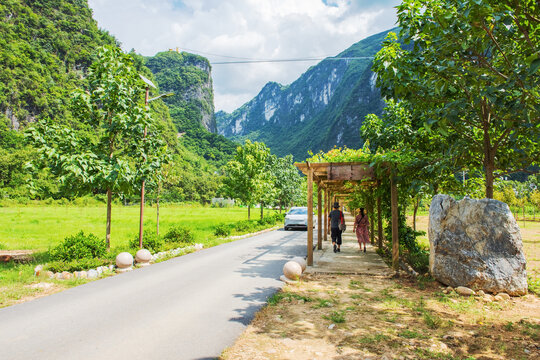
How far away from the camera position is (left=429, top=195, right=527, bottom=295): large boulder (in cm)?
634

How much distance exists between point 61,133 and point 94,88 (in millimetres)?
1910

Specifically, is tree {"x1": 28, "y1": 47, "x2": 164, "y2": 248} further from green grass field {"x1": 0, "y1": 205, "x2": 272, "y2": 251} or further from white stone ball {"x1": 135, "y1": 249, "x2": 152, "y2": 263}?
green grass field {"x1": 0, "y1": 205, "x2": 272, "y2": 251}

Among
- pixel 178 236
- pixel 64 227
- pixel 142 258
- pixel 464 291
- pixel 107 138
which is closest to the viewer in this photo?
pixel 464 291

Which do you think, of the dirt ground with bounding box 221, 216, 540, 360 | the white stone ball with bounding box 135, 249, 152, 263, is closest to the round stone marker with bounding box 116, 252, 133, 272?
the white stone ball with bounding box 135, 249, 152, 263

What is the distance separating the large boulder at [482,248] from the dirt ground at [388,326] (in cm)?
40

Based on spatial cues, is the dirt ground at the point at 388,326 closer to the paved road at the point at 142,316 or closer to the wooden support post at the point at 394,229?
the paved road at the point at 142,316

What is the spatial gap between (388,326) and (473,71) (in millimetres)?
3825

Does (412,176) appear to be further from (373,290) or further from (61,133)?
(61,133)

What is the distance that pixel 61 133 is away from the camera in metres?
8.91

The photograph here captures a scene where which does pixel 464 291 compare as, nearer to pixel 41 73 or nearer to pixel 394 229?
pixel 394 229

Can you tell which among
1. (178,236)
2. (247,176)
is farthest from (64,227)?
(178,236)

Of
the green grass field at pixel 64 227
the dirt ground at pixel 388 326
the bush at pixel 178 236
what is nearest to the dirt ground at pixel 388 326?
the dirt ground at pixel 388 326

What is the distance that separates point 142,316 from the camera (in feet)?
17.2

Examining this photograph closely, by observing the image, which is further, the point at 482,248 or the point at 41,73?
the point at 41,73
